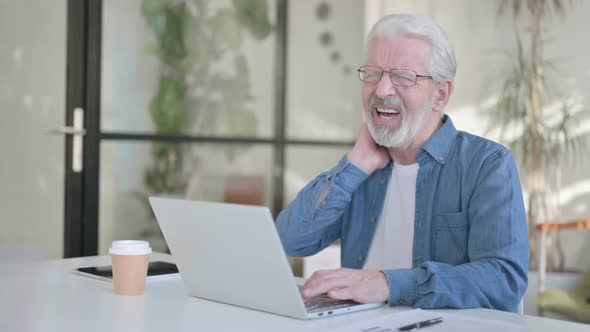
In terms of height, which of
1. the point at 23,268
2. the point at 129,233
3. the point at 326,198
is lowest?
the point at 129,233

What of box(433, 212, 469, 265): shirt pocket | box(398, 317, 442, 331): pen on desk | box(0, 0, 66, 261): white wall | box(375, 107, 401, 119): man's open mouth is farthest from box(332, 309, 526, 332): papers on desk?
box(0, 0, 66, 261): white wall

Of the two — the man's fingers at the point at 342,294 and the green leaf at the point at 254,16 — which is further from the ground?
the green leaf at the point at 254,16

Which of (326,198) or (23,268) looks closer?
(23,268)

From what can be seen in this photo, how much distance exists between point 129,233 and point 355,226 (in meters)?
2.20

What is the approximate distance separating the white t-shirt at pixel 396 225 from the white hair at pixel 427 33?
26cm

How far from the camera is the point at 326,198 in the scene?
2.00 metres

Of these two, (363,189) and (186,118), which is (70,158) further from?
(363,189)

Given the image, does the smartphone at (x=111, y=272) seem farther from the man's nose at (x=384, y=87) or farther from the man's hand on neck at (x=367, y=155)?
the man's nose at (x=384, y=87)

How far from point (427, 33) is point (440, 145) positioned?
27cm

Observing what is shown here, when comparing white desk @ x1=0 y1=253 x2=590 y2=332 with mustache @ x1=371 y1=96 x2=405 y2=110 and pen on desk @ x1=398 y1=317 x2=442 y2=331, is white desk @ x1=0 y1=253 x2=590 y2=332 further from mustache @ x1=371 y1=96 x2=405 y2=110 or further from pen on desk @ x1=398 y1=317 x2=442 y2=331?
mustache @ x1=371 y1=96 x2=405 y2=110

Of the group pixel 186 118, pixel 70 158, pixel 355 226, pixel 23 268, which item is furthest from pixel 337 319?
pixel 186 118

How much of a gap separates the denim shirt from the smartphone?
0.34 meters

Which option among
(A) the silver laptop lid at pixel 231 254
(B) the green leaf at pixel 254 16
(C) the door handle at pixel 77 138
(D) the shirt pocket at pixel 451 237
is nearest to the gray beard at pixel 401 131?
(D) the shirt pocket at pixel 451 237

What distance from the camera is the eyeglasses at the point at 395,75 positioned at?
194 cm
